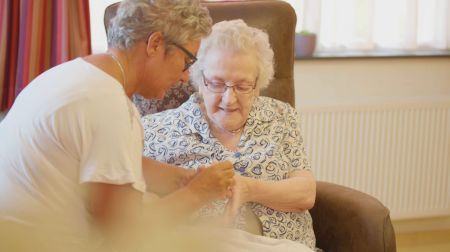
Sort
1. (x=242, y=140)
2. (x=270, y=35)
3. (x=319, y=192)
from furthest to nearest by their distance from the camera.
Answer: (x=270, y=35), (x=319, y=192), (x=242, y=140)

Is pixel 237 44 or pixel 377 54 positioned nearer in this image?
pixel 237 44

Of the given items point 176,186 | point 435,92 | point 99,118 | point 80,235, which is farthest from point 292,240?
point 435,92

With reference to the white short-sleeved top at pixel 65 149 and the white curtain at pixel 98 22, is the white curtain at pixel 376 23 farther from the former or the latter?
the white short-sleeved top at pixel 65 149

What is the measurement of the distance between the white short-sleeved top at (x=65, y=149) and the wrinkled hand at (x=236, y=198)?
46 centimetres

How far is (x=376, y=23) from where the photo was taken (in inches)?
106

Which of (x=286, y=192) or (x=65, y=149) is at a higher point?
(x=65, y=149)

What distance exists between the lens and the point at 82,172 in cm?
85

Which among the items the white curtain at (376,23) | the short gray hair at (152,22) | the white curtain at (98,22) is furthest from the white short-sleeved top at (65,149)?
the white curtain at (376,23)

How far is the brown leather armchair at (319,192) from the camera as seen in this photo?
4.68 feet

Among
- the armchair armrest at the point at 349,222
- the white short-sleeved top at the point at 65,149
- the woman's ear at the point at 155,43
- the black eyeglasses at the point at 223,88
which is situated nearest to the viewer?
the white short-sleeved top at the point at 65,149

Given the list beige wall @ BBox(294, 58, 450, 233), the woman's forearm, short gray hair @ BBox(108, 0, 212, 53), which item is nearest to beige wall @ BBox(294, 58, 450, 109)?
beige wall @ BBox(294, 58, 450, 233)

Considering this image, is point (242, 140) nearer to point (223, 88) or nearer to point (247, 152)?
point (247, 152)

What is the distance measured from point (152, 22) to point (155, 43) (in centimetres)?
5

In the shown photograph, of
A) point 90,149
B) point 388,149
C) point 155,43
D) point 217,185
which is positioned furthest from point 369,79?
point 90,149
